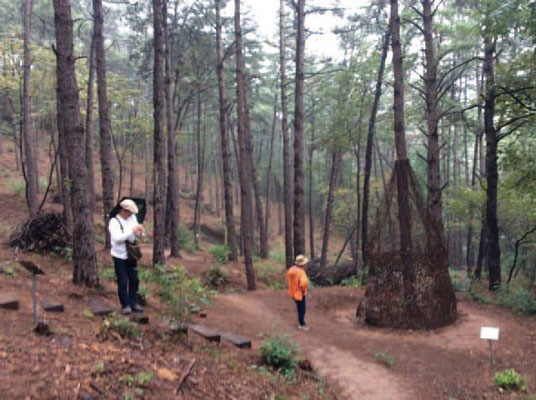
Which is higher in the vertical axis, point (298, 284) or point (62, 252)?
point (62, 252)

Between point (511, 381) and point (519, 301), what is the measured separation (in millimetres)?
5396

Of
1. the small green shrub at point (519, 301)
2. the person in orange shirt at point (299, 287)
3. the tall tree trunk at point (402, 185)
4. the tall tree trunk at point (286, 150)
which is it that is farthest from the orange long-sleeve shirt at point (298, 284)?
the tall tree trunk at point (286, 150)

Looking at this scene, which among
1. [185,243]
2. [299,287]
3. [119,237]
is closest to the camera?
[119,237]

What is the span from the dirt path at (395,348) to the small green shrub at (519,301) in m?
0.39

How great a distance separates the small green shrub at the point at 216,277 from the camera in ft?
42.3

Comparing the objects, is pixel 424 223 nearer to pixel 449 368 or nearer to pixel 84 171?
pixel 449 368

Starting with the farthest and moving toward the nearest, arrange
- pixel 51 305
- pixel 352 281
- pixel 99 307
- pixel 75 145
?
pixel 352 281 → pixel 75 145 → pixel 99 307 → pixel 51 305

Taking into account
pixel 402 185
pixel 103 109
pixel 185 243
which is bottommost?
pixel 185 243

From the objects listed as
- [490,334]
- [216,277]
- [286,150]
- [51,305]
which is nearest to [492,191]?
[286,150]

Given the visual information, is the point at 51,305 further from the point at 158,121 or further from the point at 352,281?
the point at 352,281

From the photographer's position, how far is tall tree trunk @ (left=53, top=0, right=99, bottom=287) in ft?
23.7

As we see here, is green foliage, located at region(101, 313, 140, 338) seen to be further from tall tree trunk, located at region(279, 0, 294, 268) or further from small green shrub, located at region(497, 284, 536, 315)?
tall tree trunk, located at region(279, 0, 294, 268)

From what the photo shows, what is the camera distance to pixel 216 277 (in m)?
13.1

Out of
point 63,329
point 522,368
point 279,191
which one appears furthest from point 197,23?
point 279,191
